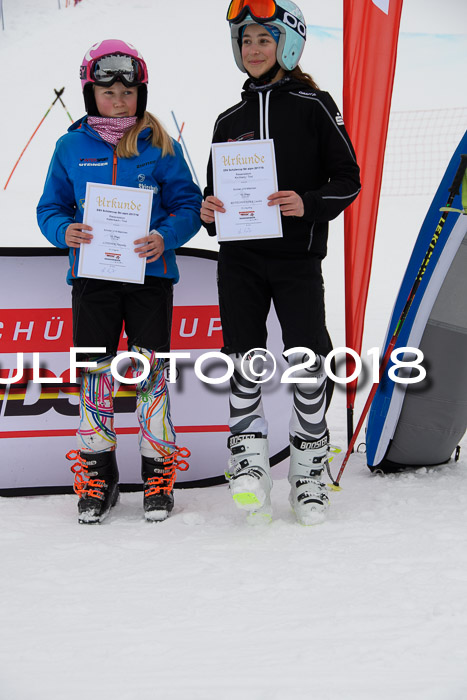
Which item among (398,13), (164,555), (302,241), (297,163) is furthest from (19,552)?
(398,13)

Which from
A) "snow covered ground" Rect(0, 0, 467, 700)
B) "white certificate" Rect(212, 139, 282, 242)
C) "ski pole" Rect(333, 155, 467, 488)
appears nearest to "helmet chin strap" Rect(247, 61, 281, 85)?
"white certificate" Rect(212, 139, 282, 242)

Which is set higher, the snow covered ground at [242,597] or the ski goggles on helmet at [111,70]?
the ski goggles on helmet at [111,70]

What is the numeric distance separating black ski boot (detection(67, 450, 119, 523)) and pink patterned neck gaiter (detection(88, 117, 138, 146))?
3.21 feet

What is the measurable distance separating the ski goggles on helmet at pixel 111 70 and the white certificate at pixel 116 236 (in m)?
0.34

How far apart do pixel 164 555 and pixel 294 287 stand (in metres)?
0.83

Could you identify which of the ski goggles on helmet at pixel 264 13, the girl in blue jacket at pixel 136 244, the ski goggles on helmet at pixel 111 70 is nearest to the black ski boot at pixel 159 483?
the girl in blue jacket at pixel 136 244

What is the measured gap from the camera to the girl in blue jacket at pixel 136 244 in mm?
2053

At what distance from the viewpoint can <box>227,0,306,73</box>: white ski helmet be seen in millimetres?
1914

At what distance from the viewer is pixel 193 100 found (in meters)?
12.0

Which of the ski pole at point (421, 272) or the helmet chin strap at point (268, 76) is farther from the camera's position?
the ski pole at point (421, 272)

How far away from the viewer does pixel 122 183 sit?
81.2 inches

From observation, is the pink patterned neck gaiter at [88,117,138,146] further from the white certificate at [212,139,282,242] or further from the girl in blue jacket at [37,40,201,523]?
the white certificate at [212,139,282,242]

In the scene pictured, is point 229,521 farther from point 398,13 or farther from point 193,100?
point 193,100

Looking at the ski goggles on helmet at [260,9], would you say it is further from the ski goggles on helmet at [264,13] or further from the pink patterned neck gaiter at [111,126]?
the pink patterned neck gaiter at [111,126]
